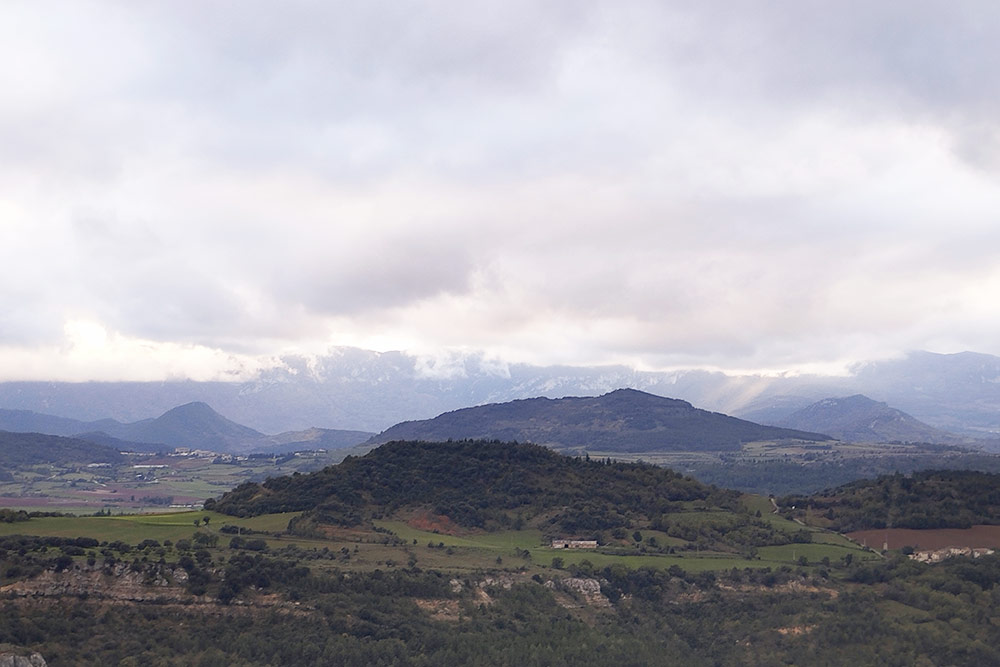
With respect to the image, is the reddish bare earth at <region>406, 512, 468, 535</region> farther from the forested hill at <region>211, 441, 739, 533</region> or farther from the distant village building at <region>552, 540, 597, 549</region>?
the distant village building at <region>552, 540, 597, 549</region>

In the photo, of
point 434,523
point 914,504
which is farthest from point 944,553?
point 434,523

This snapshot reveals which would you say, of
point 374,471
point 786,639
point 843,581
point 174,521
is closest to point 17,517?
point 174,521

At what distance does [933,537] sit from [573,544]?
55758 millimetres

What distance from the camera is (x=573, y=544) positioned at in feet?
490

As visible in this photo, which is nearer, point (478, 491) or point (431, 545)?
point (431, 545)

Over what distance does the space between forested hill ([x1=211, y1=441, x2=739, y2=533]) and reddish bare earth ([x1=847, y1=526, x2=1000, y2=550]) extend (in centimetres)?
2647

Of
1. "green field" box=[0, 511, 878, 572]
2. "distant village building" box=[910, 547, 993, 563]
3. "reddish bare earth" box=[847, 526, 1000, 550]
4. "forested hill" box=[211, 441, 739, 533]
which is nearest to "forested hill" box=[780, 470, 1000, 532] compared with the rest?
"reddish bare earth" box=[847, 526, 1000, 550]

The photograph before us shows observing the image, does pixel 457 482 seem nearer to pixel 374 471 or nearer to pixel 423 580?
pixel 374 471

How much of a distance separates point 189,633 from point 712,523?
9121 cm

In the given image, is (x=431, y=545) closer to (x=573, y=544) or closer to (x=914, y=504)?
(x=573, y=544)

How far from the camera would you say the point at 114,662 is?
282 ft

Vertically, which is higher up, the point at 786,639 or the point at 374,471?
the point at 374,471

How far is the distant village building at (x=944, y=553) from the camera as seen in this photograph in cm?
13850

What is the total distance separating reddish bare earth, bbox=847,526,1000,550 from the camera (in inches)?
5689
